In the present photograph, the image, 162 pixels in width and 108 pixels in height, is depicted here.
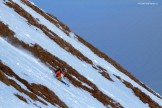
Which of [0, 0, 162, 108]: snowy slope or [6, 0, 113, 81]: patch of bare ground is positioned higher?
[6, 0, 113, 81]: patch of bare ground

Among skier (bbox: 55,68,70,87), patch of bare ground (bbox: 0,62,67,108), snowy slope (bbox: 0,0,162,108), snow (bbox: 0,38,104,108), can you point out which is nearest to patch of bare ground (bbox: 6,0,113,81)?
snowy slope (bbox: 0,0,162,108)

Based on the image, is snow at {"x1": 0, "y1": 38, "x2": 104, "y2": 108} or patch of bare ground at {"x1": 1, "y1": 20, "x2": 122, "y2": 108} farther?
patch of bare ground at {"x1": 1, "y1": 20, "x2": 122, "y2": 108}

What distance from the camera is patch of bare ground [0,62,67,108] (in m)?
24.4

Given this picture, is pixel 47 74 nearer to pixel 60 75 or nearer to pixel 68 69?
pixel 60 75

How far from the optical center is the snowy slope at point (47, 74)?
2573 cm

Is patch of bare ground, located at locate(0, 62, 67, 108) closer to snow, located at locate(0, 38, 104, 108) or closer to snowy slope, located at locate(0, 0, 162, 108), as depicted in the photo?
snowy slope, located at locate(0, 0, 162, 108)

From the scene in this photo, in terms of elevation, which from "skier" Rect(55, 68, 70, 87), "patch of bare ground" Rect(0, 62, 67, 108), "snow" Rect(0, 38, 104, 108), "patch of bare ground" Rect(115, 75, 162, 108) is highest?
"patch of bare ground" Rect(115, 75, 162, 108)

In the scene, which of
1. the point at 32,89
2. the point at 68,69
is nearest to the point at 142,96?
the point at 68,69

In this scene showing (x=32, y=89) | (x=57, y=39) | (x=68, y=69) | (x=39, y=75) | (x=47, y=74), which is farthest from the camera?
(x=57, y=39)

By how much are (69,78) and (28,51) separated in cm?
386

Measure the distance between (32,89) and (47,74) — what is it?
6552mm

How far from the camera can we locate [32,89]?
26.6m

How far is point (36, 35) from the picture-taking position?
140 ft

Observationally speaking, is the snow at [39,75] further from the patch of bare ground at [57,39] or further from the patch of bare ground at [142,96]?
the patch of bare ground at [142,96]
